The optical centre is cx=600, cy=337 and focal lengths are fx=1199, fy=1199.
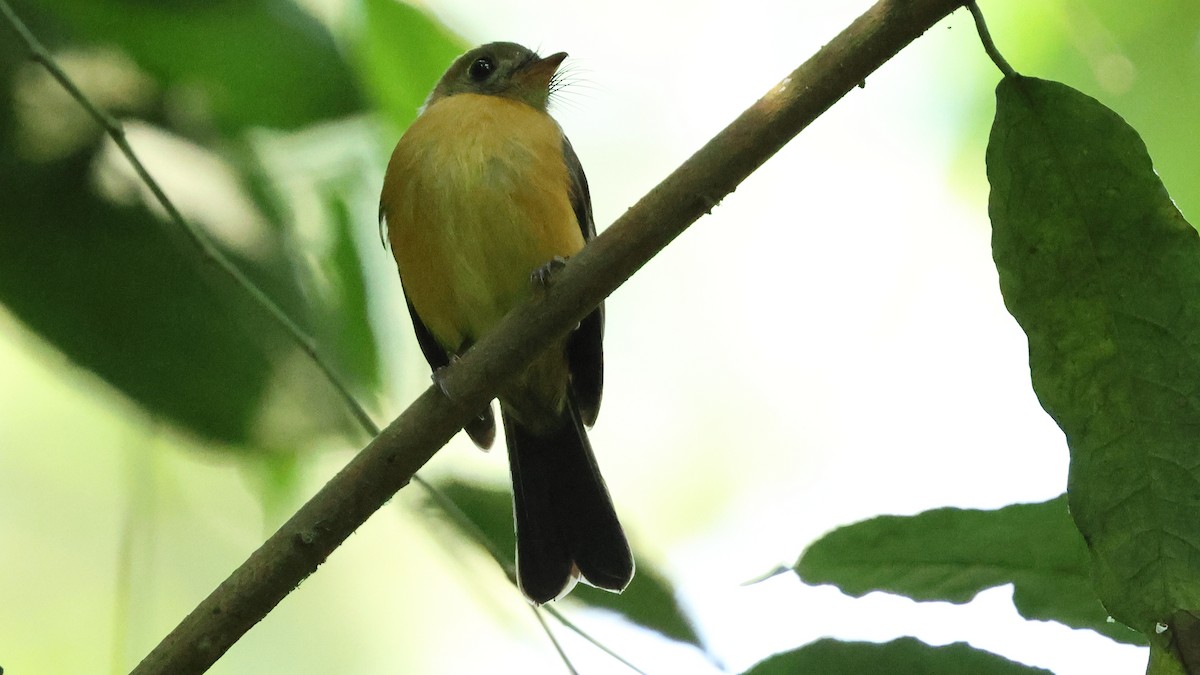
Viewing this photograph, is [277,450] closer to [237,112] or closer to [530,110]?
[237,112]

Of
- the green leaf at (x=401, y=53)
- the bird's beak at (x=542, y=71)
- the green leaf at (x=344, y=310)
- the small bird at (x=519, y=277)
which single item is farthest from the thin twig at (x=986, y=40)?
the bird's beak at (x=542, y=71)

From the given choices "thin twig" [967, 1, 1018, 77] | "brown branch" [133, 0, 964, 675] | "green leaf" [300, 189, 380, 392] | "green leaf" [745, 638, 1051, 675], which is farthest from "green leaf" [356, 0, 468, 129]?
"green leaf" [745, 638, 1051, 675]

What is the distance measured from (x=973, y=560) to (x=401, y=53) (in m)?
2.12

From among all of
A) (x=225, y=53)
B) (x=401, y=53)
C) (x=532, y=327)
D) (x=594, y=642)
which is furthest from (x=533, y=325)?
(x=401, y=53)

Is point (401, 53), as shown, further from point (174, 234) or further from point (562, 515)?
point (562, 515)

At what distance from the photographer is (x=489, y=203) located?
125 inches

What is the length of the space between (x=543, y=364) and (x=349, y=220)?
724 mm

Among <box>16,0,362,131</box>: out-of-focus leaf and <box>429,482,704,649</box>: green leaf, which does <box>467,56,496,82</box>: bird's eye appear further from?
<box>429,482,704,649</box>: green leaf

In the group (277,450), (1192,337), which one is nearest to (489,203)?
Result: (277,450)

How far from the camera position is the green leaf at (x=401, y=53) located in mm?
3150

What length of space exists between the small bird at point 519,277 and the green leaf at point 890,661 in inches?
43.6

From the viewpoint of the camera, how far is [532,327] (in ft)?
6.71

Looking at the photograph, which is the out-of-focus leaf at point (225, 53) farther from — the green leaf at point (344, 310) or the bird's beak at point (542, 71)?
the bird's beak at point (542, 71)

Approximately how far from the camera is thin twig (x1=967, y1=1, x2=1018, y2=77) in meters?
1.64
